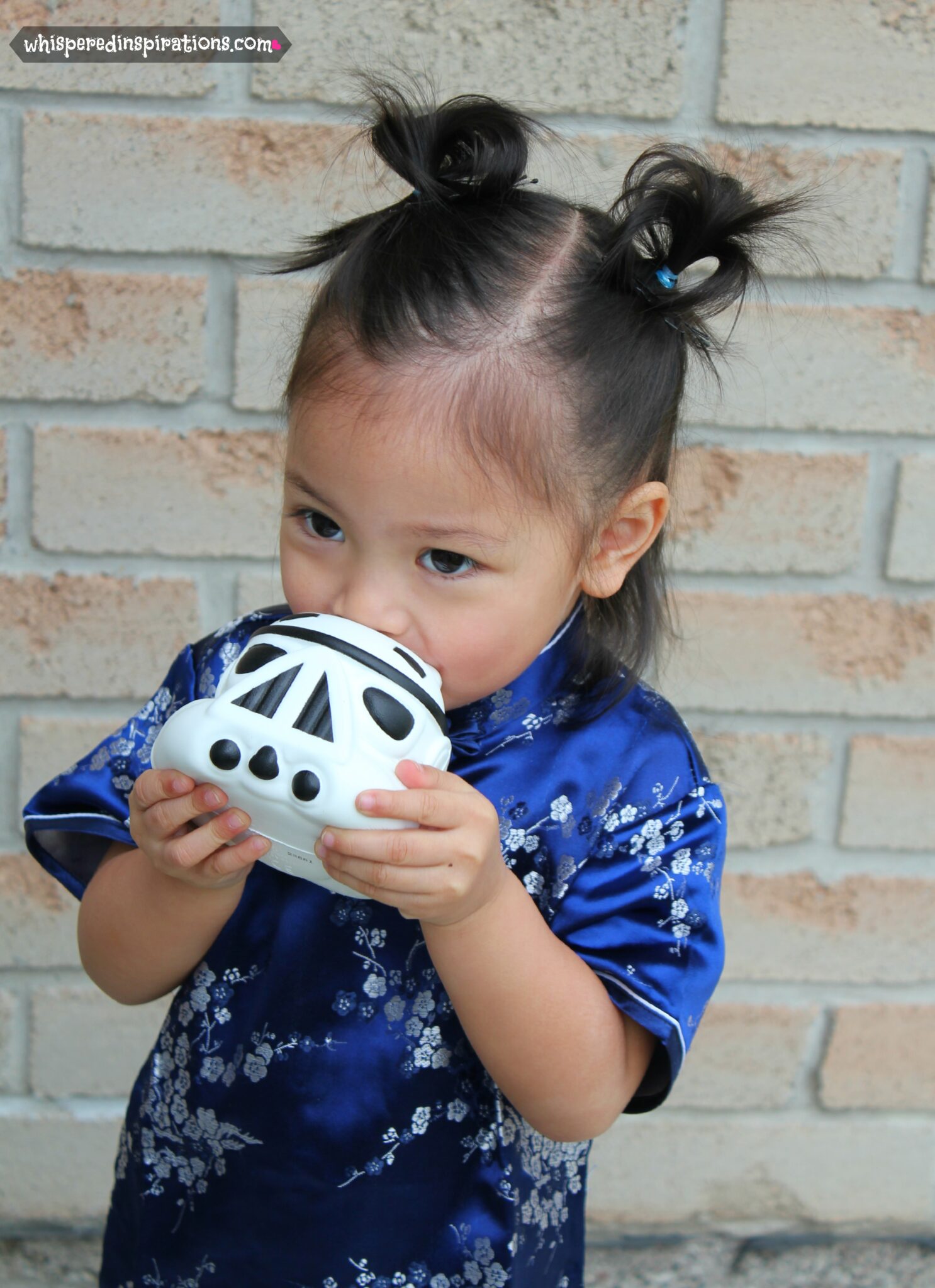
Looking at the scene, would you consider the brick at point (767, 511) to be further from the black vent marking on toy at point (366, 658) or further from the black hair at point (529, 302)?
the black vent marking on toy at point (366, 658)

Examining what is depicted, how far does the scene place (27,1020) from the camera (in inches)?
46.2

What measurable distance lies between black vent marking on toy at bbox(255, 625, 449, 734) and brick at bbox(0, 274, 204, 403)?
1.64 ft

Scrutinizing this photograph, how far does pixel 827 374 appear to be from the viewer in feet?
3.48

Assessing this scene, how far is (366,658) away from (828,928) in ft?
2.49

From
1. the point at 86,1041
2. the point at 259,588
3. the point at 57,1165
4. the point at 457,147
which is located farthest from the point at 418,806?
the point at 57,1165

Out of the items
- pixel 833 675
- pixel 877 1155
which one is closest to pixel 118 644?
pixel 833 675

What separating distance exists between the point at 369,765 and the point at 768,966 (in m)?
0.75

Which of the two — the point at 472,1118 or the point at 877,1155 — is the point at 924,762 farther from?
the point at 472,1118

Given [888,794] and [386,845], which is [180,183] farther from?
[888,794]

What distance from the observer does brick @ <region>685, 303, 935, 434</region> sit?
1.05 metres

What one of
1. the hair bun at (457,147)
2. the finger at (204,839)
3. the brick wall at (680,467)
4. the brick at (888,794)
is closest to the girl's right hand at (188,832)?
the finger at (204,839)

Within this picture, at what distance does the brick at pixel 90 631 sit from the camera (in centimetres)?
107

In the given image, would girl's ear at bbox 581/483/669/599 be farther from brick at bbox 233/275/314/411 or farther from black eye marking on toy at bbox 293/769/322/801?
brick at bbox 233/275/314/411

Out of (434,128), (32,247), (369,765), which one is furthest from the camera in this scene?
(32,247)
